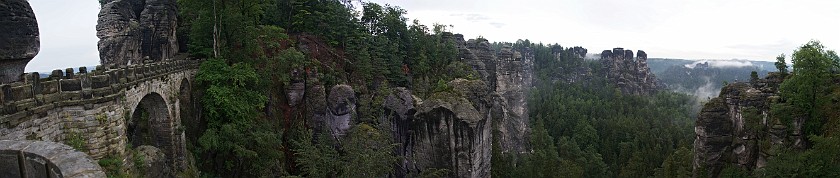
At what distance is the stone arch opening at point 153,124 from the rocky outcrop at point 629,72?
113274 millimetres

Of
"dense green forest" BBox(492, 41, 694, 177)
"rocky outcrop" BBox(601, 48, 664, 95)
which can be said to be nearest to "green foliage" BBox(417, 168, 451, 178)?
"dense green forest" BBox(492, 41, 694, 177)

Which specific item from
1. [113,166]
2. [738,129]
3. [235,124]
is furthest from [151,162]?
[738,129]

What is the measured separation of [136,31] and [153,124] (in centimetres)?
880

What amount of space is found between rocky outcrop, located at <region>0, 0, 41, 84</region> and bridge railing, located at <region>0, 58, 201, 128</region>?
426mm

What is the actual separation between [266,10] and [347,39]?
6.12 meters

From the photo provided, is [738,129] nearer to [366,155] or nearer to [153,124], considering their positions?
[366,155]

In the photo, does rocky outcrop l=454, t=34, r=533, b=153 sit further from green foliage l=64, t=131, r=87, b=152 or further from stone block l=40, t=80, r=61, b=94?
stone block l=40, t=80, r=61, b=94

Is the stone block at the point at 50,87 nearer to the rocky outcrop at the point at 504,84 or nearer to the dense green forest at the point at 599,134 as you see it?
the dense green forest at the point at 599,134

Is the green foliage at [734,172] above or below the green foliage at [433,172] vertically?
below

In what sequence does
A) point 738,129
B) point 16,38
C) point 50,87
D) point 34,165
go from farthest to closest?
point 738,129 < point 50,87 < point 16,38 < point 34,165

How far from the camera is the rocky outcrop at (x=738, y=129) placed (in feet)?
107

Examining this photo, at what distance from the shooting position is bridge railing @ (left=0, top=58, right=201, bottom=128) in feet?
37.8

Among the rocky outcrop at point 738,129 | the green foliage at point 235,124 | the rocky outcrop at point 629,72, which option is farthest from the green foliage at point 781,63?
the rocky outcrop at point 629,72

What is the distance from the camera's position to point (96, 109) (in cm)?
1455
